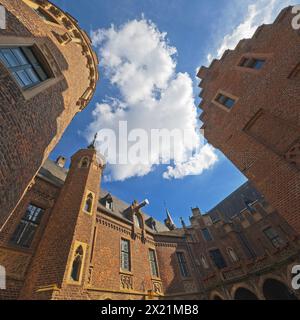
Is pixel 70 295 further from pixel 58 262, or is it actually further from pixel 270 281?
pixel 270 281

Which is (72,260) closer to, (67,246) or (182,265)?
(67,246)

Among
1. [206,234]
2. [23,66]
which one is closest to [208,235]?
[206,234]

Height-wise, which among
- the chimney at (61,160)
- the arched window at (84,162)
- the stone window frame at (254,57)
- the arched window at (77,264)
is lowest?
the arched window at (77,264)

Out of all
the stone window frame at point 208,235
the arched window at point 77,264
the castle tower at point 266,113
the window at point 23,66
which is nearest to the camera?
the window at point 23,66

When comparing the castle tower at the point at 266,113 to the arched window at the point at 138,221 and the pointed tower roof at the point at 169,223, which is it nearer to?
the arched window at the point at 138,221

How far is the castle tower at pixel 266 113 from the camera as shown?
580cm

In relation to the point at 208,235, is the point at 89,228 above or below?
below

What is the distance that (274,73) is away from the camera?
664cm

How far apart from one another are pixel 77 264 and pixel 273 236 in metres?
17.1

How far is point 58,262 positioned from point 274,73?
11080 millimetres

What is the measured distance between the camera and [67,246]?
7719 mm

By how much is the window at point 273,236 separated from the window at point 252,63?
15302 millimetres

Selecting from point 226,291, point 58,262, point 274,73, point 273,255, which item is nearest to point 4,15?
point 58,262

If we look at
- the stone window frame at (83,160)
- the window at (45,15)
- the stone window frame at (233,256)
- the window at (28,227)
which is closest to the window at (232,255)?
the stone window frame at (233,256)
